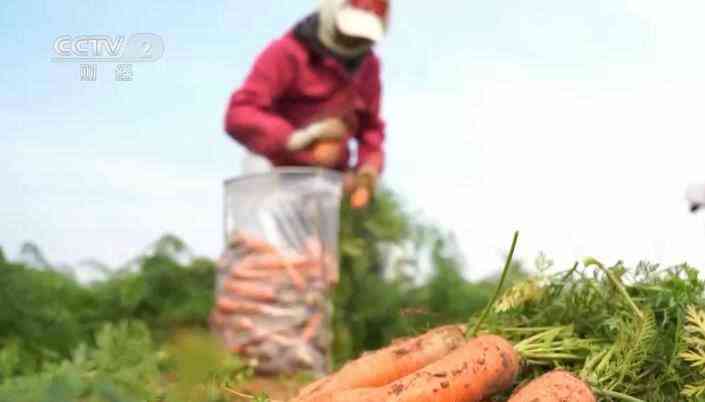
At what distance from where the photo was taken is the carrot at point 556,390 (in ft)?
5.39

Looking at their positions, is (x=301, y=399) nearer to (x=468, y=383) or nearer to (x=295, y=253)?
(x=468, y=383)

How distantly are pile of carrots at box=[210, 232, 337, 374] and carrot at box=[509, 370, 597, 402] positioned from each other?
1.99 metres

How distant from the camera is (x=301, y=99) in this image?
388 centimetres

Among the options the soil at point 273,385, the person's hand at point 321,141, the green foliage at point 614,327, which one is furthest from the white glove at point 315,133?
the green foliage at point 614,327

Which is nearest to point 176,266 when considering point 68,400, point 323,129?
point 323,129

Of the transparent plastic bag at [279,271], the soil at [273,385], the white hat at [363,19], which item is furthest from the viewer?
the white hat at [363,19]

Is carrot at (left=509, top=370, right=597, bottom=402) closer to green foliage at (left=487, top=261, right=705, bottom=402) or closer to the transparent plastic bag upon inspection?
green foliage at (left=487, top=261, right=705, bottom=402)

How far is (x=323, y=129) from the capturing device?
3.67 meters

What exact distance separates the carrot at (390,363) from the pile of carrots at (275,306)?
1742mm

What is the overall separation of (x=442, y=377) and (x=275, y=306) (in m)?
2.03

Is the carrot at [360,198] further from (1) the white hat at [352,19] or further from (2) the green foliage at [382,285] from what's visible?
(1) the white hat at [352,19]

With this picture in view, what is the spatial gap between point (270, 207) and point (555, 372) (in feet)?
6.62

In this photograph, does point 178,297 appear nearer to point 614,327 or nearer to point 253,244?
point 253,244

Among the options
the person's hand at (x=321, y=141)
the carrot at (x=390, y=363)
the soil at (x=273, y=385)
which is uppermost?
the person's hand at (x=321, y=141)
